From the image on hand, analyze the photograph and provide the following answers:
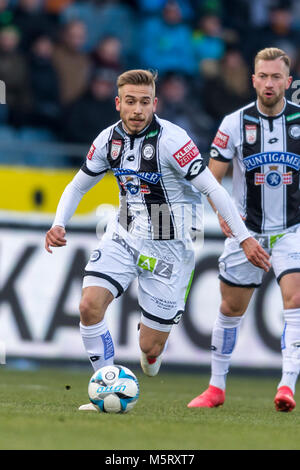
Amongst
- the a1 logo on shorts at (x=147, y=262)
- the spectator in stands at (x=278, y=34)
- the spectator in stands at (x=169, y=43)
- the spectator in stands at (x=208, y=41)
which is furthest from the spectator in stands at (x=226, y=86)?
the a1 logo on shorts at (x=147, y=262)

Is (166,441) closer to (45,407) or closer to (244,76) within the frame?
(45,407)

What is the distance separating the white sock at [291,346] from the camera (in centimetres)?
776

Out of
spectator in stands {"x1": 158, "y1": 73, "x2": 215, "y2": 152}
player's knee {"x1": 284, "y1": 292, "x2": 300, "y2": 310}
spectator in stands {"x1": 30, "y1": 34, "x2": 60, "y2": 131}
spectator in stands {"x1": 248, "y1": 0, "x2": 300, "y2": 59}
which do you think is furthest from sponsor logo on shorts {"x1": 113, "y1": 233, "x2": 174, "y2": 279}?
spectator in stands {"x1": 248, "y1": 0, "x2": 300, "y2": 59}

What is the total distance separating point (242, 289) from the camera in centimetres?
820

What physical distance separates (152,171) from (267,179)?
3.43ft

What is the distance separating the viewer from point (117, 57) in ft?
48.7

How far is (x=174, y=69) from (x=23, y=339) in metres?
5.19

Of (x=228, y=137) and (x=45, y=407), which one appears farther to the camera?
(x=228, y=137)

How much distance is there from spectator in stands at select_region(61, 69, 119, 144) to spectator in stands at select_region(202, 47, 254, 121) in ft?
5.40

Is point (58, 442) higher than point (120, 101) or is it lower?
lower

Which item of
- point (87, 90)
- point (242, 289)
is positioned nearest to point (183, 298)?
point (242, 289)

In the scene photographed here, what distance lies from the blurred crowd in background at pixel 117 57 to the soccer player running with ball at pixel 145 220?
229 inches
